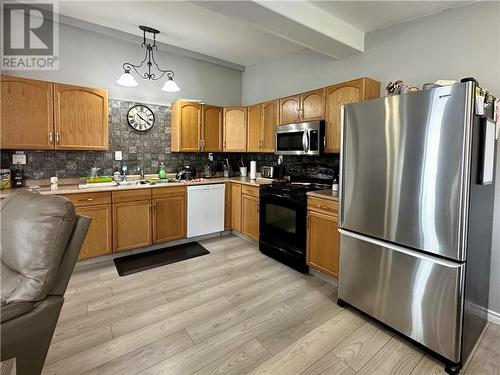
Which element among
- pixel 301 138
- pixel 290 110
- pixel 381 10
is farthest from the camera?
A: pixel 290 110

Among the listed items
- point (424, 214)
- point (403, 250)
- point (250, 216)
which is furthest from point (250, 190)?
point (424, 214)

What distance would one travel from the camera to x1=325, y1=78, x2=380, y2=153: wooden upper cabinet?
271cm

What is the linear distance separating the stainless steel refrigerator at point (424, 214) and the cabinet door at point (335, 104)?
2.41ft

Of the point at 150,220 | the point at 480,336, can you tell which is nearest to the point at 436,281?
the point at 480,336

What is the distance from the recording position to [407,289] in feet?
6.04

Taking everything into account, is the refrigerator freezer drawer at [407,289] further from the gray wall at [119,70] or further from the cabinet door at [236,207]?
the gray wall at [119,70]

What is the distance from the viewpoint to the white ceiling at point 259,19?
2336 millimetres

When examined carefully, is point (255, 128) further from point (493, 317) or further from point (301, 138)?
point (493, 317)

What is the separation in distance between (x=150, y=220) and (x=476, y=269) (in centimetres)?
324

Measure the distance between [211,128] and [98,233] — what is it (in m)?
2.18

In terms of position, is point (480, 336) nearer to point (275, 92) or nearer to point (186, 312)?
point (186, 312)

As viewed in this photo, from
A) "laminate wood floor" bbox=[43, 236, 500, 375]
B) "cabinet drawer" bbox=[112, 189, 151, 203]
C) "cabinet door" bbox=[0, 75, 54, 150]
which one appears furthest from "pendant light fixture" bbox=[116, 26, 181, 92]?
"laminate wood floor" bbox=[43, 236, 500, 375]

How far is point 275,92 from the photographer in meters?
4.19

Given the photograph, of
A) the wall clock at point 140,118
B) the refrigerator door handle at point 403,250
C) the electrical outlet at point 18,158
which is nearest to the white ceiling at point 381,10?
the refrigerator door handle at point 403,250
